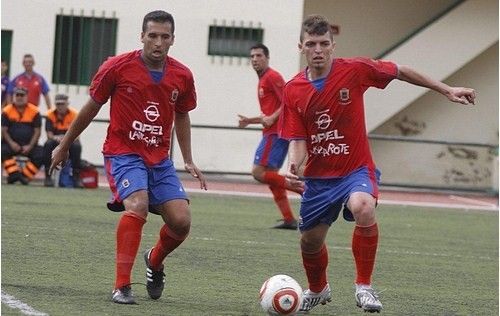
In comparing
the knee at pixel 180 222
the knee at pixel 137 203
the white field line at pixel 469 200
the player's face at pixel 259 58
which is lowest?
the white field line at pixel 469 200

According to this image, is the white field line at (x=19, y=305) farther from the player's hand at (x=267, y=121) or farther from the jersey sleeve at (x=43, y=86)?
the jersey sleeve at (x=43, y=86)

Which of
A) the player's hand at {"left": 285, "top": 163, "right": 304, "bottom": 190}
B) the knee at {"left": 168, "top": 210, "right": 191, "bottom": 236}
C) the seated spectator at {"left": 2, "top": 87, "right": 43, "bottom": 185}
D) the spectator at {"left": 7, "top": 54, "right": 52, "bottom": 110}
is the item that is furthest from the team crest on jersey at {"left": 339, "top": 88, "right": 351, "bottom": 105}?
the spectator at {"left": 7, "top": 54, "right": 52, "bottom": 110}

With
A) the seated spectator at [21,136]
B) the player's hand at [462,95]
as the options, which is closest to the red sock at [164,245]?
the player's hand at [462,95]

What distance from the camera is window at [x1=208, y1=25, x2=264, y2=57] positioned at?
1007 inches

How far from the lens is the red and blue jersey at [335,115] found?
891cm

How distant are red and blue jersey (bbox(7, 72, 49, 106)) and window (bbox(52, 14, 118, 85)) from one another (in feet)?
5.18

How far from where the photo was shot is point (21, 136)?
68.4ft

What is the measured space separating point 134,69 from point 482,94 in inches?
779

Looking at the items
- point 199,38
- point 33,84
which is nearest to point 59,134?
point 33,84

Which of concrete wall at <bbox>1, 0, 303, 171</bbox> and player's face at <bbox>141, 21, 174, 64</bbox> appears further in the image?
concrete wall at <bbox>1, 0, 303, 171</bbox>

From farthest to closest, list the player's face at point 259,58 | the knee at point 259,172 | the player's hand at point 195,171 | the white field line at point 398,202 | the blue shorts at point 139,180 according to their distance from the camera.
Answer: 1. the white field line at point 398,202
2. the knee at point 259,172
3. the player's face at point 259,58
4. the player's hand at point 195,171
5. the blue shorts at point 139,180

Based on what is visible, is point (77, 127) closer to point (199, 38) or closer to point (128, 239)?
point (128, 239)

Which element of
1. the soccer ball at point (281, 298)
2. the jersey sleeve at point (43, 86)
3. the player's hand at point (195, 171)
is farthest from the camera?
the jersey sleeve at point (43, 86)

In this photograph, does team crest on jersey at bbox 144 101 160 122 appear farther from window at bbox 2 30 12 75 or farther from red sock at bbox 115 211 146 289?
window at bbox 2 30 12 75
